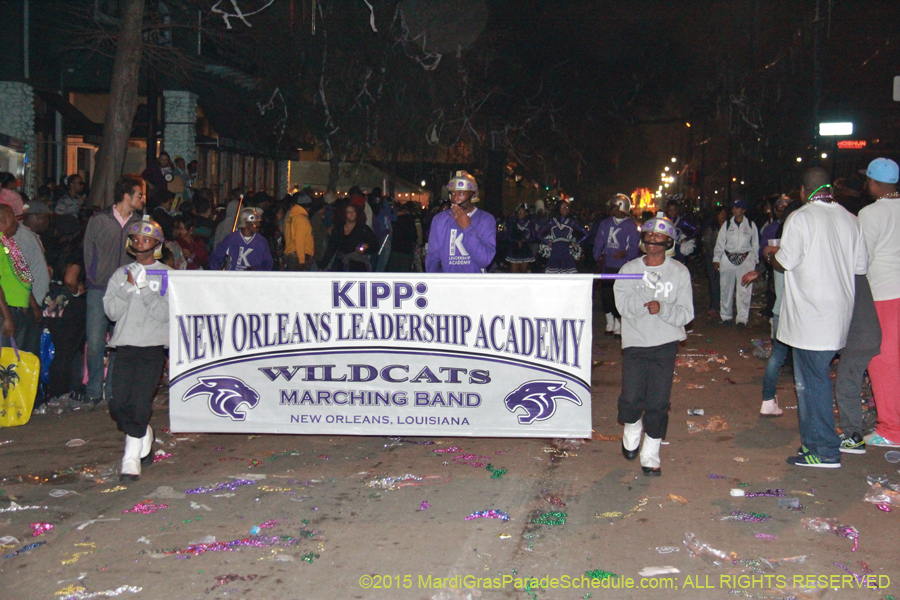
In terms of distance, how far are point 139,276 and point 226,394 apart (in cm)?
105

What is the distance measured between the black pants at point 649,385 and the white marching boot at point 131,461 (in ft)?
11.0

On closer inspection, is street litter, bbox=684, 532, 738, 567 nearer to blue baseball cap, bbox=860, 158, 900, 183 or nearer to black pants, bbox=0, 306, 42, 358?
blue baseball cap, bbox=860, 158, 900, 183

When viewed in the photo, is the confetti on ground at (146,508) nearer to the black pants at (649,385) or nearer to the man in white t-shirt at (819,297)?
the black pants at (649,385)

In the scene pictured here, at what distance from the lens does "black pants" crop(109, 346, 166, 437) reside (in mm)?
6016

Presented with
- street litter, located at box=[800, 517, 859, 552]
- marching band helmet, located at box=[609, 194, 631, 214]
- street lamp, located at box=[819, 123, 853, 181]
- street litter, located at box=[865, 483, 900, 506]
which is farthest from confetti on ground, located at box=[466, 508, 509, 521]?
street lamp, located at box=[819, 123, 853, 181]

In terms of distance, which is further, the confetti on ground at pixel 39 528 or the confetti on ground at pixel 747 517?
the confetti on ground at pixel 747 517

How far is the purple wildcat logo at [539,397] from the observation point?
6.21 m

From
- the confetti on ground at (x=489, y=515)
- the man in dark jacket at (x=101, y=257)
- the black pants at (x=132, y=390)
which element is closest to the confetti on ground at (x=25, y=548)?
the black pants at (x=132, y=390)

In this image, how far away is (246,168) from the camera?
33.7 metres

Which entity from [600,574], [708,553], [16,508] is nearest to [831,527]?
[708,553]

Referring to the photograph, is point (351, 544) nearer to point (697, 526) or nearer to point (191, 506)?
point (191, 506)

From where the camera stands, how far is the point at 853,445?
22.1 feet

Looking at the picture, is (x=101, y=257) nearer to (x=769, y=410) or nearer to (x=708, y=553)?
(x=708, y=553)

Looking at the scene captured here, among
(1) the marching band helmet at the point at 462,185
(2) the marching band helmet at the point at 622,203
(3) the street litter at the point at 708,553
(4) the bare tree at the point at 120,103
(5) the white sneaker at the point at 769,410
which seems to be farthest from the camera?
(4) the bare tree at the point at 120,103
